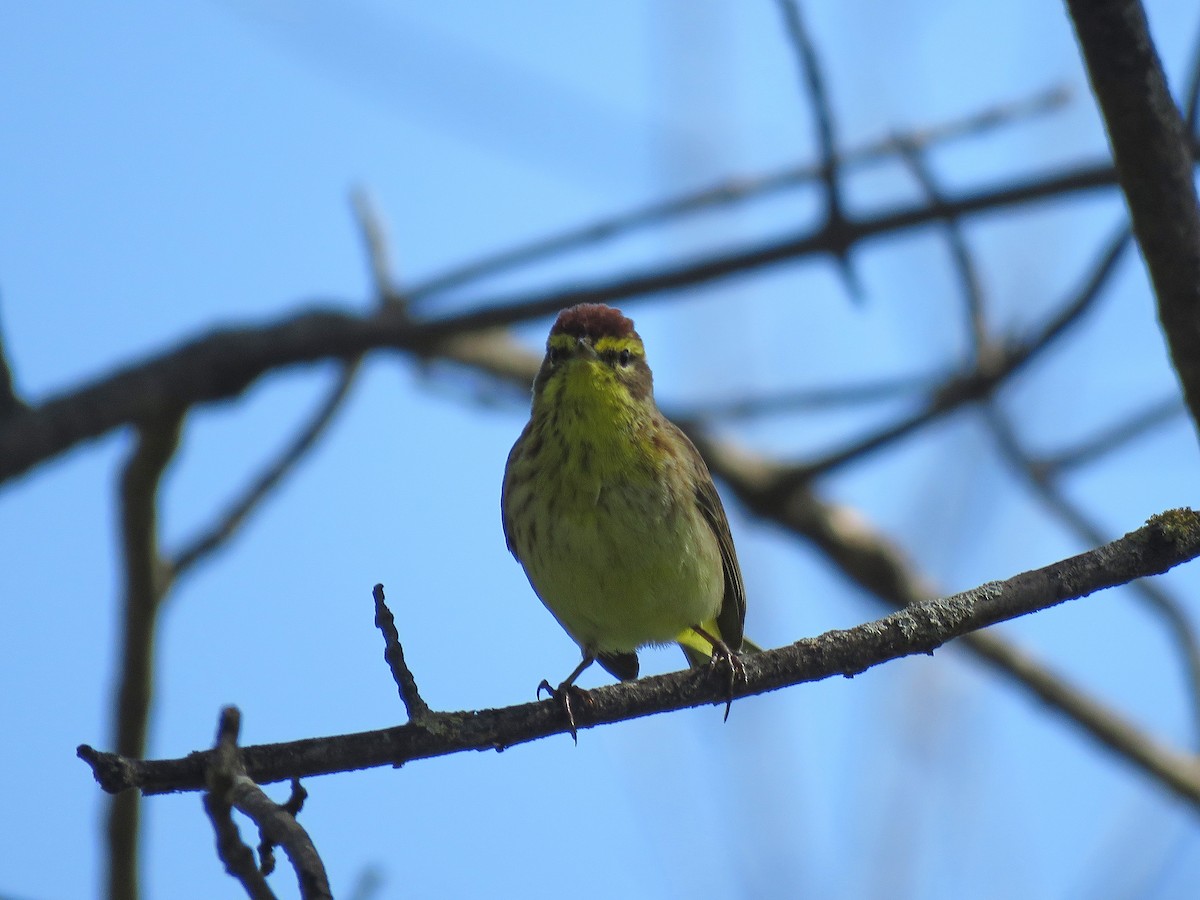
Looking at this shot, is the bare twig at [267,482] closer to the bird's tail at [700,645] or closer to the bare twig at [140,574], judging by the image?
the bare twig at [140,574]

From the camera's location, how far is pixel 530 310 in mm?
6375

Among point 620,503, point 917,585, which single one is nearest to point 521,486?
point 620,503

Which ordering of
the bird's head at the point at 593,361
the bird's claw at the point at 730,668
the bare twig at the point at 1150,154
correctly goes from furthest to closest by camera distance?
1. the bird's head at the point at 593,361
2. the bird's claw at the point at 730,668
3. the bare twig at the point at 1150,154

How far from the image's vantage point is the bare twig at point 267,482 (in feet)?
20.9

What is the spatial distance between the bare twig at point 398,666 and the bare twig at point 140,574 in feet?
10.8

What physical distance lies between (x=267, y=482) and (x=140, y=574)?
78 cm

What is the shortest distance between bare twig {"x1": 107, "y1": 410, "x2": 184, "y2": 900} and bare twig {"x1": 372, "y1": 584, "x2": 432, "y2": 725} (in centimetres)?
329

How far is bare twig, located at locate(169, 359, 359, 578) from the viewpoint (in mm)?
6379

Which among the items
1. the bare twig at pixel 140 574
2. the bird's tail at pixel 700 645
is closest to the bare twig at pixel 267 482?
the bare twig at pixel 140 574

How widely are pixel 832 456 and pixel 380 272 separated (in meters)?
2.84

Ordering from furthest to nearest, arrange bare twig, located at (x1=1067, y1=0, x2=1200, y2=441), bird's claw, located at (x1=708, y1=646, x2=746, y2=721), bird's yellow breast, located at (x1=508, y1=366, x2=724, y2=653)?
1. bird's yellow breast, located at (x1=508, y1=366, x2=724, y2=653)
2. bird's claw, located at (x1=708, y1=646, x2=746, y2=721)
3. bare twig, located at (x1=1067, y1=0, x2=1200, y2=441)

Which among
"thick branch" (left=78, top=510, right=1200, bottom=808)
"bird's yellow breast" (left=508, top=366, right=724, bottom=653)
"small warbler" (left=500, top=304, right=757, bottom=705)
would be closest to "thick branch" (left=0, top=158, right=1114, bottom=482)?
"small warbler" (left=500, top=304, right=757, bottom=705)

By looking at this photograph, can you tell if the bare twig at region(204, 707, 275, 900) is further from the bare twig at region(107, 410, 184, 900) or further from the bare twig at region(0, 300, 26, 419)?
the bare twig at region(107, 410, 184, 900)

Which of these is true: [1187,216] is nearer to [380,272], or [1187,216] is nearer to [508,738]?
[508,738]
